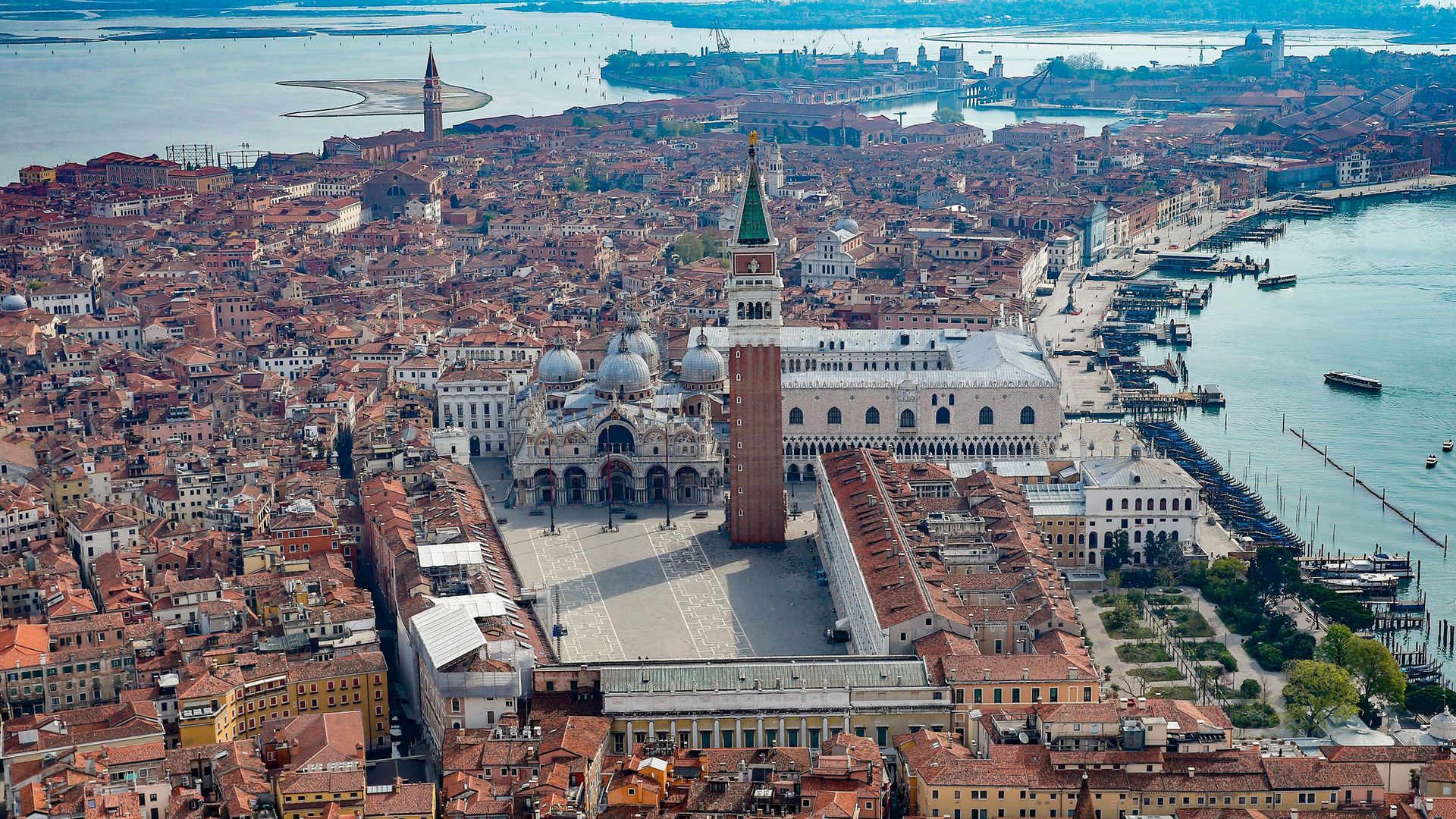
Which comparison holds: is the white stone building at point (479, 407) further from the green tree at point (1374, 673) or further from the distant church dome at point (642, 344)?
the green tree at point (1374, 673)

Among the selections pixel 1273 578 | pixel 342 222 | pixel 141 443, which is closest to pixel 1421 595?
pixel 1273 578

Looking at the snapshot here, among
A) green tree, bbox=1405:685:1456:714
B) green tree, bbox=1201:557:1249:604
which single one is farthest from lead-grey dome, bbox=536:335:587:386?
green tree, bbox=1405:685:1456:714

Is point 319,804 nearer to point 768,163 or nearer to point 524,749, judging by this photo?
point 524,749

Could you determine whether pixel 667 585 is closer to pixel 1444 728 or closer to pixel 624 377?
pixel 624 377

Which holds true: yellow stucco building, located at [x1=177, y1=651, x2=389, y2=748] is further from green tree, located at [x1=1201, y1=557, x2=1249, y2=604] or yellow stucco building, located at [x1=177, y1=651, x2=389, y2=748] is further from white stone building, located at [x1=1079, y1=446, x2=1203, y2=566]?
green tree, located at [x1=1201, y1=557, x2=1249, y2=604]

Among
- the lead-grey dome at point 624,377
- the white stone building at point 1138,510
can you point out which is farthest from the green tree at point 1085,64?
the white stone building at point 1138,510

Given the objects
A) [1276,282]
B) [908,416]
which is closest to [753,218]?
[908,416]
